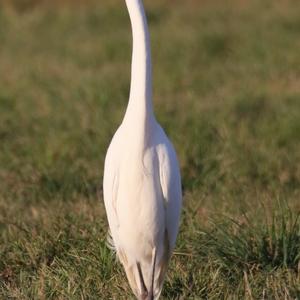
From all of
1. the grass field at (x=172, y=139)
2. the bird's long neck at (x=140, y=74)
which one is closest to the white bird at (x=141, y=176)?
the bird's long neck at (x=140, y=74)

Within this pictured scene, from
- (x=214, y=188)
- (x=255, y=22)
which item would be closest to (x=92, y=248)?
(x=214, y=188)

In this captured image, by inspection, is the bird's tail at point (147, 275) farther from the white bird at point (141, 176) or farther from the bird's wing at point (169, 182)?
the bird's wing at point (169, 182)

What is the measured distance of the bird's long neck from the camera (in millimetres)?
4055

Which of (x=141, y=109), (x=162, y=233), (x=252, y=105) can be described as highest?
(x=141, y=109)

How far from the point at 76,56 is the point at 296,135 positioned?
500cm

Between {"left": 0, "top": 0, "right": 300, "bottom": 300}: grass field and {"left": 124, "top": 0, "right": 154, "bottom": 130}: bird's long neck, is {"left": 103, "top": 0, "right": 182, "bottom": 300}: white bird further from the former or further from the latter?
{"left": 0, "top": 0, "right": 300, "bottom": 300}: grass field

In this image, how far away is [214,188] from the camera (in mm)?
6797

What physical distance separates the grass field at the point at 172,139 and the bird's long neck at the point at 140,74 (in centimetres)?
84

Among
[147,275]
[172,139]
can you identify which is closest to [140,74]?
[147,275]

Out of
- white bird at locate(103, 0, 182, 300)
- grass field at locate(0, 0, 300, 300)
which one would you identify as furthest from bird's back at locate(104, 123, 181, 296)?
grass field at locate(0, 0, 300, 300)

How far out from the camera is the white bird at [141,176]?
406 cm

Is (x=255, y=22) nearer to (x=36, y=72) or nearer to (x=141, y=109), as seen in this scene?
(x=36, y=72)

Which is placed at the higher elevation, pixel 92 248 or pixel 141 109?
pixel 141 109

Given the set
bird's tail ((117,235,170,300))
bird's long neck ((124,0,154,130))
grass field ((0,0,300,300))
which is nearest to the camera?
bird's long neck ((124,0,154,130))
